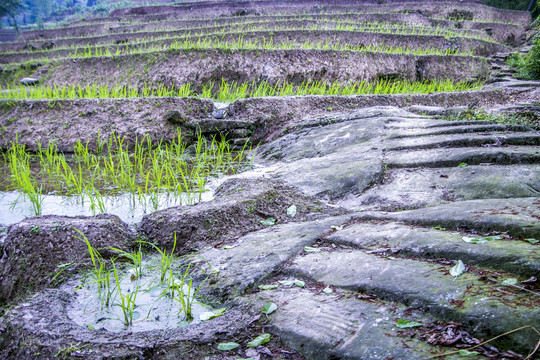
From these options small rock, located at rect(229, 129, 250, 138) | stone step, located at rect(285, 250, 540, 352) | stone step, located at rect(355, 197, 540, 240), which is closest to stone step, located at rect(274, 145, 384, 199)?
stone step, located at rect(355, 197, 540, 240)

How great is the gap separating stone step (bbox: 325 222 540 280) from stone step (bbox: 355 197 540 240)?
81mm

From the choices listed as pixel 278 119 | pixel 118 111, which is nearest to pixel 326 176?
pixel 278 119

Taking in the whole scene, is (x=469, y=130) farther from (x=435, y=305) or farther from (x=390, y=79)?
(x=390, y=79)

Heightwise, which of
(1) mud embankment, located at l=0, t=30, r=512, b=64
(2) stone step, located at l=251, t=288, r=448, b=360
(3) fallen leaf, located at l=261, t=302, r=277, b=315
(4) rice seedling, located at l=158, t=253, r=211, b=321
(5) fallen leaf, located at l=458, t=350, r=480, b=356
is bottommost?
(4) rice seedling, located at l=158, t=253, r=211, b=321

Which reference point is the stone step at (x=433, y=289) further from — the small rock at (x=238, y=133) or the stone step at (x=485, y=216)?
the small rock at (x=238, y=133)

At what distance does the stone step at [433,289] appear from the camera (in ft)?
3.56

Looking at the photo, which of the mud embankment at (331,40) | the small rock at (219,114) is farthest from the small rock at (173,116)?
the mud embankment at (331,40)

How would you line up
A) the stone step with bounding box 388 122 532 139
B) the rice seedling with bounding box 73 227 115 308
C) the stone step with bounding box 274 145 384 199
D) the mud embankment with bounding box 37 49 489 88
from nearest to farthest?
the rice seedling with bounding box 73 227 115 308
the stone step with bounding box 274 145 384 199
the stone step with bounding box 388 122 532 139
the mud embankment with bounding box 37 49 489 88

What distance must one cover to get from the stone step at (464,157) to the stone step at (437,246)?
3.42 ft

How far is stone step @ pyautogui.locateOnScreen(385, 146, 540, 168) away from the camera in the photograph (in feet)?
8.20

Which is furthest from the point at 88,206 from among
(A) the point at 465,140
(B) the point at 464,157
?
(A) the point at 465,140

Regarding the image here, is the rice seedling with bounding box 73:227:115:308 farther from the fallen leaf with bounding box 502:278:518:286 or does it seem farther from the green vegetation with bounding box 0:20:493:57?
the green vegetation with bounding box 0:20:493:57

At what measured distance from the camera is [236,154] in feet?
15.8

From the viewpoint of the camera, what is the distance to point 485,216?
1766mm
